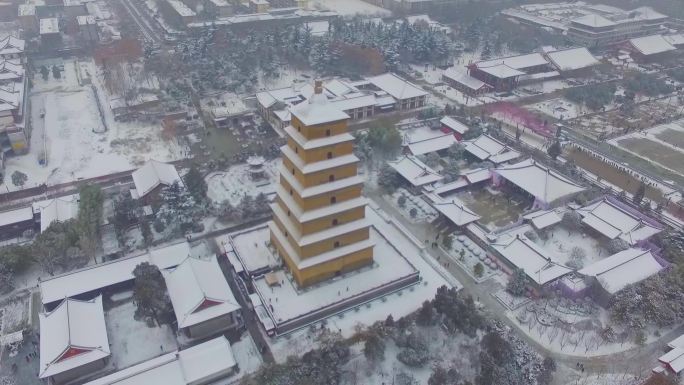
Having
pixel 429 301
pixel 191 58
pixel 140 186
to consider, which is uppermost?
pixel 191 58

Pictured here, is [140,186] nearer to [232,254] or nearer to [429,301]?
[232,254]

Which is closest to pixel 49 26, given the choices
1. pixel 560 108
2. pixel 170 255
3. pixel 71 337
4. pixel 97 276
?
pixel 97 276

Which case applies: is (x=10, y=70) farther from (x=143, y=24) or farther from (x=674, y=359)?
(x=674, y=359)

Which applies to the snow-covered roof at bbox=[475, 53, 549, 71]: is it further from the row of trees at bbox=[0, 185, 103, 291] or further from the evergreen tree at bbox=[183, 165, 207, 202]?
the row of trees at bbox=[0, 185, 103, 291]

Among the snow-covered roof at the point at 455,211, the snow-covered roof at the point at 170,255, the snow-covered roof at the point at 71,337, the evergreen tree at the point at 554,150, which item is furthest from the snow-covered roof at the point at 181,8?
the snow-covered roof at the point at 71,337

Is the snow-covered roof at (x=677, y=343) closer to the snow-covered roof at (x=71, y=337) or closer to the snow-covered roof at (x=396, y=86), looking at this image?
the snow-covered roof at (x=71, y=337)

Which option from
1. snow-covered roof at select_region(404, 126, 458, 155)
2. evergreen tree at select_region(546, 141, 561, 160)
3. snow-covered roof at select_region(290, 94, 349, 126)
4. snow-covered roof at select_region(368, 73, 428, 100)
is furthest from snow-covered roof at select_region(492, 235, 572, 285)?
snow-covered roof at select_region(368, 73, 428, 100)

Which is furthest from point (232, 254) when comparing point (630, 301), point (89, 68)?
point (89, 68)
